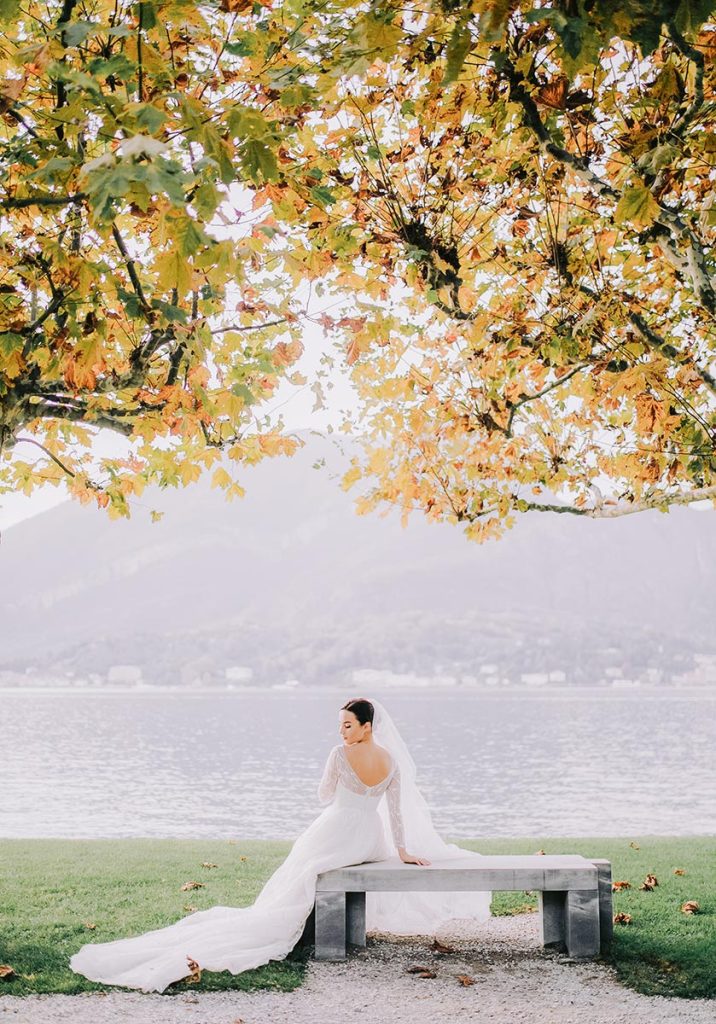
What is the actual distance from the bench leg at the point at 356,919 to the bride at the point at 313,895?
293 mm

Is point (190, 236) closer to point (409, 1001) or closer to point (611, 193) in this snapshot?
point (611, 193)

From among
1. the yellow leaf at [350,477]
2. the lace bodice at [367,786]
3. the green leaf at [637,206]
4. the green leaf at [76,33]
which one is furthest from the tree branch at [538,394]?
the green leaf at [76,33]

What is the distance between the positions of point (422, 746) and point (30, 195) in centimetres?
11122

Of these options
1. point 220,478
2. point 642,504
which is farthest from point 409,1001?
point 642,504

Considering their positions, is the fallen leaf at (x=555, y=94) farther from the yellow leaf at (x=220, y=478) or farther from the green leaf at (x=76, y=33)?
the yellow leaf at (x=220, y=478)

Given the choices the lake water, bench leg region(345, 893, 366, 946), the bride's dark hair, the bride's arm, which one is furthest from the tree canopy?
the lake water

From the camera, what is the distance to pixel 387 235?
7031 mm

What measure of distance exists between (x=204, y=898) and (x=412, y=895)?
2548 mm

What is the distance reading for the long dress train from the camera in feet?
A: 22.6

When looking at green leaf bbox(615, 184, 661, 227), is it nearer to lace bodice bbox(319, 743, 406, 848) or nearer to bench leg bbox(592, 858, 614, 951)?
lace bodice bbox(319, 743, 406, 848)

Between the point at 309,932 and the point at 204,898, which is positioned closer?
the point at 309,932

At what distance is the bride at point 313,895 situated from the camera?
696cm

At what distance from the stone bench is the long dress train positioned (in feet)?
0.64

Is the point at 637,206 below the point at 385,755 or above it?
above
